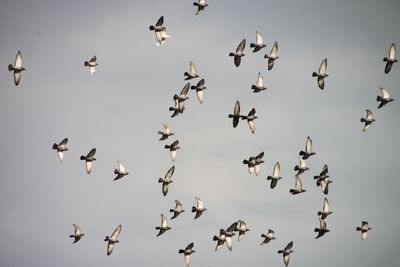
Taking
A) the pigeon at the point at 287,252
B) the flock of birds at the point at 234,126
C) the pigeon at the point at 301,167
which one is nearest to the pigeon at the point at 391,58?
the flock of birds at the point at 234,126

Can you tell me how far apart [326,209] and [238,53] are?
21146 mm

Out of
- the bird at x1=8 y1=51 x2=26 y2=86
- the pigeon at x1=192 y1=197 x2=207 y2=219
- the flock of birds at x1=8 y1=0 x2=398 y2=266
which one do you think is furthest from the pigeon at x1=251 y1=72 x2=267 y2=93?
the bird at x1=8 y1=51 x2=26 y2=86

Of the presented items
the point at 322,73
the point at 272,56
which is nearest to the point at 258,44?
the point at 272,56

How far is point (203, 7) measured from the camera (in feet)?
342

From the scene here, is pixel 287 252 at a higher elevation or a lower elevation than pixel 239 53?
lower

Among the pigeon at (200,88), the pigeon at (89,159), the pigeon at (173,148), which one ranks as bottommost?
the pigeon at (89,159)

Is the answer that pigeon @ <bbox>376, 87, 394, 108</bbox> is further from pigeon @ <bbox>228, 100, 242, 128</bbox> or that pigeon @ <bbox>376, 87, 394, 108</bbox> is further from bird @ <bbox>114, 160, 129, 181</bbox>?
bird @ <bbox>114, 160, 129, 181</bbox>

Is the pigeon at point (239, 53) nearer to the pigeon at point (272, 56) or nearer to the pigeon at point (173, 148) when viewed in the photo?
the pigeon at point (272, 56)

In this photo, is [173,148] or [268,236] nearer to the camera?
[173,148]

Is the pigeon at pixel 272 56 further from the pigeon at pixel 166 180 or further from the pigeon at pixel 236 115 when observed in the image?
the pigeon at pixel 166 180

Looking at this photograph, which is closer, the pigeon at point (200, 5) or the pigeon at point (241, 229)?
the pigeon at point (200, 5)

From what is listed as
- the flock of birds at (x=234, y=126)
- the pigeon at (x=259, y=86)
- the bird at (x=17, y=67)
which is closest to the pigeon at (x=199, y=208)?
the flock of birds at (x=234, y=126)

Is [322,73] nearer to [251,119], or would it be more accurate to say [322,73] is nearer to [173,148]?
[251,119]

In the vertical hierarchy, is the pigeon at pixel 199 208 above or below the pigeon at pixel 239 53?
below
